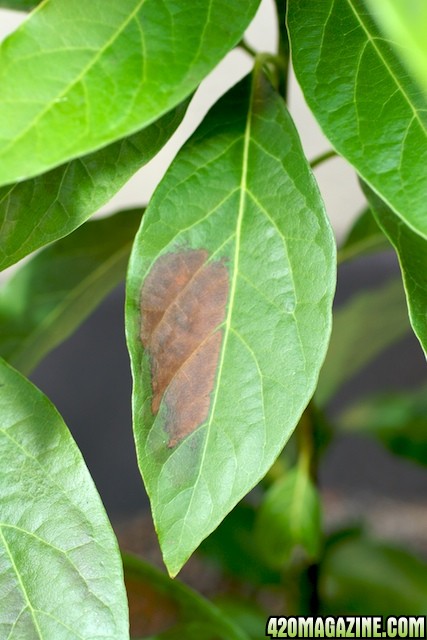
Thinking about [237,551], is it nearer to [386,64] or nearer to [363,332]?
[363,332]

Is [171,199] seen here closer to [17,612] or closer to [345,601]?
[17,612]

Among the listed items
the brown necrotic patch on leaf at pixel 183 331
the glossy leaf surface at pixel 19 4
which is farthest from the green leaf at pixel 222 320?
the glossy leaf surface at pixel 19 4

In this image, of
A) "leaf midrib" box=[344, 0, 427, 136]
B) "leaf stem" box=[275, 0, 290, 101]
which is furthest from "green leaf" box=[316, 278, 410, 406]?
"leaf midrib" box=[344, 0, 427, 136]

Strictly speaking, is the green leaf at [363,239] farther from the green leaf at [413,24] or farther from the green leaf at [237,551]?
the green leaf at [413,24]

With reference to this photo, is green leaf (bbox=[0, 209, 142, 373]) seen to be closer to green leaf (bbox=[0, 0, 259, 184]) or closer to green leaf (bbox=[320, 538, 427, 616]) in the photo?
green leaf (bbox=[0, 0, 259, 184])

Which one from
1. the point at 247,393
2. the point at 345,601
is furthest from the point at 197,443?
the point at 345,601

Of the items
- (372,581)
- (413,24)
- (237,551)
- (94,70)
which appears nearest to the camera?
(413,24)

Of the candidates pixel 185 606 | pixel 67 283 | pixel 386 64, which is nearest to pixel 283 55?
pixel 386 64
